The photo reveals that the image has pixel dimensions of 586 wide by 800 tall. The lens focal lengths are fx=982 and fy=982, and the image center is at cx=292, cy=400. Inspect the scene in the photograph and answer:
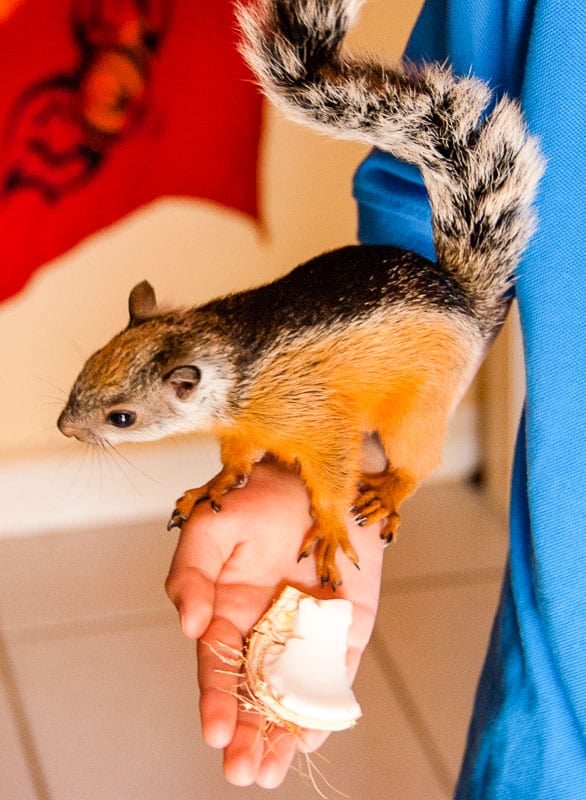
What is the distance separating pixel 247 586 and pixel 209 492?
11 cm

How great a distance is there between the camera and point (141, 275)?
5.75 ft

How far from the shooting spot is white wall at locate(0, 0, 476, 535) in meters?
1.72

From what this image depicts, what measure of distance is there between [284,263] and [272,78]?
3.75 feet

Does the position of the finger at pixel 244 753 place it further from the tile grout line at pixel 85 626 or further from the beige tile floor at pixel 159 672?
the tile grout line at pixel 85 626

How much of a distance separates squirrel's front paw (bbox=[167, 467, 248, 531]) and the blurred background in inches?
24.9

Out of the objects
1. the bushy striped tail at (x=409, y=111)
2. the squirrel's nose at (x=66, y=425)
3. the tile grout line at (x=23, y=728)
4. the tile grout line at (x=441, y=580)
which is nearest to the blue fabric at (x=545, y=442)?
the bushy striped tail at (x=409, y=111)

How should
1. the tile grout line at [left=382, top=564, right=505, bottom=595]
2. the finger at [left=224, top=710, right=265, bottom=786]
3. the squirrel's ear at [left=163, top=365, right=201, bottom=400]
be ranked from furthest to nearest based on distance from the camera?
the tile grout line at [left=382, top=564, right=505, bottom=595] → the squirrel's ear at [left=163, top=365, right=201, bottom=400] → the finger at [left=224, top=710, right=265, bottom=786]

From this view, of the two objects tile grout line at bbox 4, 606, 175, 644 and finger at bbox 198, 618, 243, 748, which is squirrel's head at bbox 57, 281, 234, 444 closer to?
finger at bbox 198, 618, 243, 748

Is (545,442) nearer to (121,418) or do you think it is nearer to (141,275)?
(121,418)

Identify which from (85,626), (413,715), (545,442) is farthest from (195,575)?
(85,626)

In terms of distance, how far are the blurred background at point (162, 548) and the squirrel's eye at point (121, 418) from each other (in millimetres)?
726

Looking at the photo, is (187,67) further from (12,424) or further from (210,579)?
(210,579)

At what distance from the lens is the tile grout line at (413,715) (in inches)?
53.6

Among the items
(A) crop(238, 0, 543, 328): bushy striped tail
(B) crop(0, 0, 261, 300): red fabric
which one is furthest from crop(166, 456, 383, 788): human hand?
(B) crop(0, 0, 261, 300): red fabric
